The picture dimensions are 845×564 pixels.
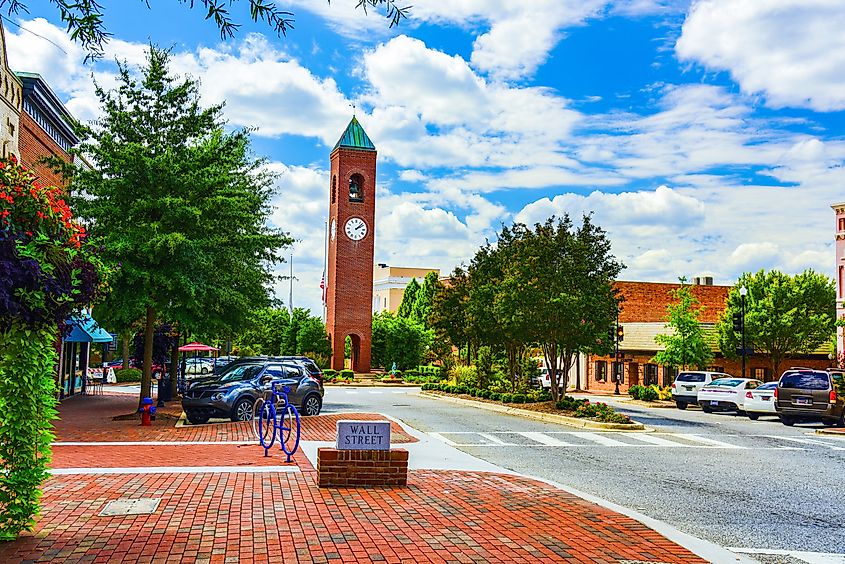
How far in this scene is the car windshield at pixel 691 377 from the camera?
3569cm

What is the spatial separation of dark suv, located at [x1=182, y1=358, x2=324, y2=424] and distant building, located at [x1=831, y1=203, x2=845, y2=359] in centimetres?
3645

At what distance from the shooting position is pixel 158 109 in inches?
891

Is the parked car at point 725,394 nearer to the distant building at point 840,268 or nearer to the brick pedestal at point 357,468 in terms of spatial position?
Answer: the distant building at point 840,268

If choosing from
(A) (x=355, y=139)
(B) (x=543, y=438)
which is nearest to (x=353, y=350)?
(A) (x=355, y=139)

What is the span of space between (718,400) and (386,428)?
2434 centimetres

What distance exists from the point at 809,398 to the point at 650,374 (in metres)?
23.6

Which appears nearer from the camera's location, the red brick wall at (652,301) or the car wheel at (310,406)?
the car wheel at (310,406)

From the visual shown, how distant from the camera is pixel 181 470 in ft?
39.5

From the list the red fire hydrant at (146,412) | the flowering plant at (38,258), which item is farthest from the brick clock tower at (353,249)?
the flowering plant at (38,258)

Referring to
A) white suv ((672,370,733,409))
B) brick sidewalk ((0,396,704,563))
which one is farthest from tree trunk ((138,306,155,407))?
white suv ((672,370,733,409))

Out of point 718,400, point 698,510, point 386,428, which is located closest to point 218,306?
point 386,428

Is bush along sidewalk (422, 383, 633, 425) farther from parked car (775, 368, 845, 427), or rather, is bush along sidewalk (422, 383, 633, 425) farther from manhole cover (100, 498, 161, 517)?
manhole cover (100, 498, 161, 517)

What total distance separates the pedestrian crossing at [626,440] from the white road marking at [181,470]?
20.5ft

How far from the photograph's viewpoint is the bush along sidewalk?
76.6 ft
